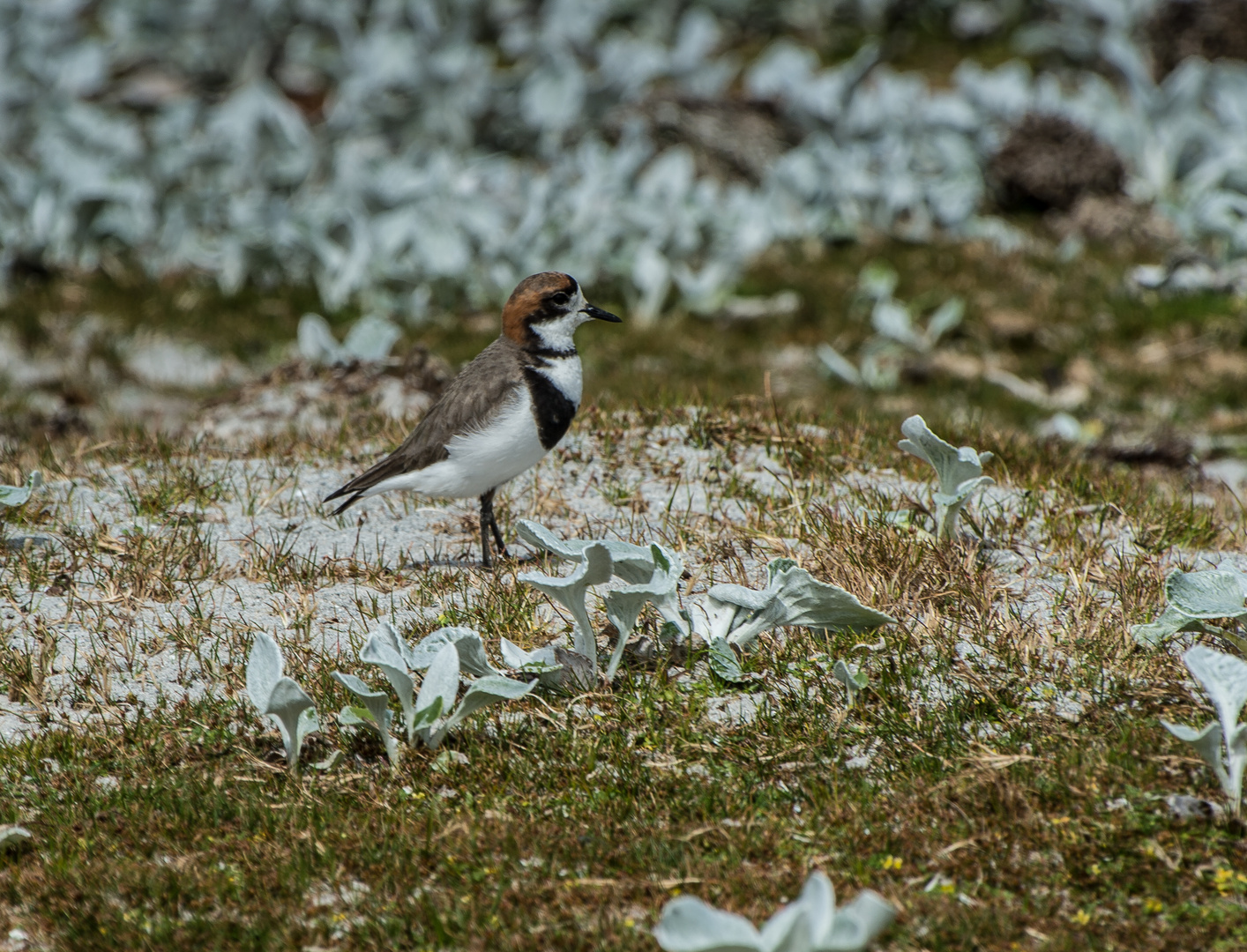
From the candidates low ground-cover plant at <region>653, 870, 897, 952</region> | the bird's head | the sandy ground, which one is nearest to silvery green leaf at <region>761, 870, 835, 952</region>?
low ground-cover plant at <region>653, 870, 897, 952</region>

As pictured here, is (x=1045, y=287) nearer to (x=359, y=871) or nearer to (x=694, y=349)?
(x=694, y=349)

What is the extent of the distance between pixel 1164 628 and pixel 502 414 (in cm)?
288

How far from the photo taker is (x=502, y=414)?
5.85 metres

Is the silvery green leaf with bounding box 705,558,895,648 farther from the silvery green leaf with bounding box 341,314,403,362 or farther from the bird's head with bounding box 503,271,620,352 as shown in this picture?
the silvery green leaf with bounding box 341,314,403,362

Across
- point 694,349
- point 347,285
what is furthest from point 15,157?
point 694,349

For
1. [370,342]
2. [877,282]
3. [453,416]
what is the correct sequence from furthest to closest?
[877,282] → [370,342] → [453,416]

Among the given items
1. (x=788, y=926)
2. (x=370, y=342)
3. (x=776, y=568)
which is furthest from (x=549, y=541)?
(x=370, y=342)

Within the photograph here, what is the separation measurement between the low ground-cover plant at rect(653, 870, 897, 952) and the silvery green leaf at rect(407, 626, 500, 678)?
1592mm

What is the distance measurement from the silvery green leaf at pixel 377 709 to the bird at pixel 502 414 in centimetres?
152

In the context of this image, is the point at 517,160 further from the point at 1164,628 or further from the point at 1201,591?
the point at 1201,591

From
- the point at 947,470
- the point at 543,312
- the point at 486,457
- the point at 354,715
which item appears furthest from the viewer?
the point at 543,312

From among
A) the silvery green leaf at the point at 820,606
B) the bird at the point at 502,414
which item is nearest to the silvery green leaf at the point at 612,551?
the silvery green leaf at the point at 820,606

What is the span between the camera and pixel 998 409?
11086mm

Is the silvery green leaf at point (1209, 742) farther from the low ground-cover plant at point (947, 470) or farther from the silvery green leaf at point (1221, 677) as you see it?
the low ground-cover plant at point (947, 470)
